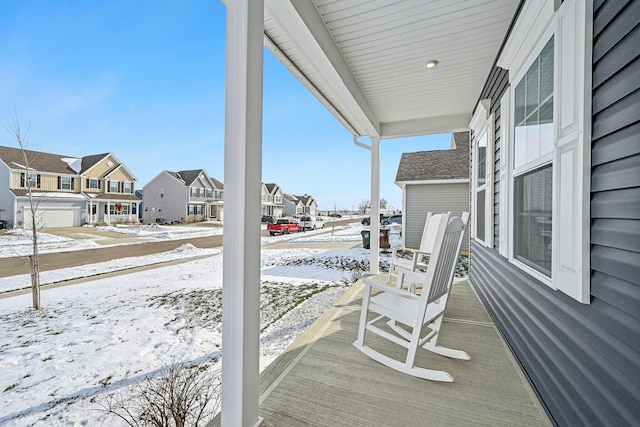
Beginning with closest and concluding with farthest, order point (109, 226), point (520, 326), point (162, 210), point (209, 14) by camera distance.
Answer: point (209, 14), point (520, 326), point (162, 210), point (109, 226)

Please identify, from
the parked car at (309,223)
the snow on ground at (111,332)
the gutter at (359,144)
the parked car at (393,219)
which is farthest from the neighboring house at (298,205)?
the snow on ground at (111,332)

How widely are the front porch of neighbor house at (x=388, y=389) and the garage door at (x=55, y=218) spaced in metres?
2.18

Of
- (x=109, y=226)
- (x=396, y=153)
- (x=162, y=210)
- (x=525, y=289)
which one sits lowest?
(x=525, y=289)

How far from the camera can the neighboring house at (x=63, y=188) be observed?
2.16 m

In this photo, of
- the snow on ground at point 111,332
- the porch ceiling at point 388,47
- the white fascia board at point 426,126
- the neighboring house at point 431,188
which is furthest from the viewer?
the neighboring house at point 431,188

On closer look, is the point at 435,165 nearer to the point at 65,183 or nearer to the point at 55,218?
the point at 65,183

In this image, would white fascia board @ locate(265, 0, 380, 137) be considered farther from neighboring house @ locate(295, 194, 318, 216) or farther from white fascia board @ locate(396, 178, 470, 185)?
neighboring house @ locate(295, 194, 318, 216)

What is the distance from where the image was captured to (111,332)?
2793 millimetres

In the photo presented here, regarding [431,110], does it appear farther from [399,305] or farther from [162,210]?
[162,210]

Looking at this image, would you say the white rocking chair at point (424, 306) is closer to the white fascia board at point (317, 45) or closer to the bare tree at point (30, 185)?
the white fascia board at point (317, 45)

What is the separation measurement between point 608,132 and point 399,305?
59.8 inches

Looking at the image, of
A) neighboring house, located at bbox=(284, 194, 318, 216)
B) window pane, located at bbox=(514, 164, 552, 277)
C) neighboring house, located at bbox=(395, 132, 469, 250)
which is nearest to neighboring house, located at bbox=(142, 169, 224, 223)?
window pane, located at bbox=(514, 164, 552, 277)

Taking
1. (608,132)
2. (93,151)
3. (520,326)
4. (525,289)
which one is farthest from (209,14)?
(520,326)

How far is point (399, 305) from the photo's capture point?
204 centimetres
